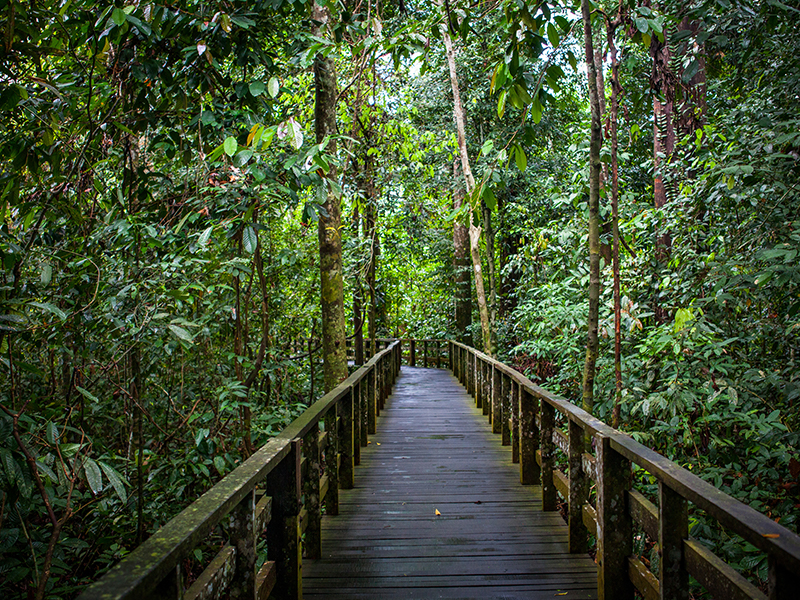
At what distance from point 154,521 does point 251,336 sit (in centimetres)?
291

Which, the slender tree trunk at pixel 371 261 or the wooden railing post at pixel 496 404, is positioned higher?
the slender tree trunk at pixel 371 261

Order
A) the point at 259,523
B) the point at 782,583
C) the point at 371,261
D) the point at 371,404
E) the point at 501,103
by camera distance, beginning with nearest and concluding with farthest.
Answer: the point at 782,583 < the point at 259,523 < the point at 501,103 < the point at 371,404 < the point at 371,261

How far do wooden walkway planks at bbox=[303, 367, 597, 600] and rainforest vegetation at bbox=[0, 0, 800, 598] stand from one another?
1.01m

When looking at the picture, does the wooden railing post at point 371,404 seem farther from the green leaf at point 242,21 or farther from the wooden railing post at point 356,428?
the green leaf at point 242,21

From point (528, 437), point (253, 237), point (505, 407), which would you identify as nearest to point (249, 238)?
point (253, 237)

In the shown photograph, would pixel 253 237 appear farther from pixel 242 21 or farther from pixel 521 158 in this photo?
pixel 521 158

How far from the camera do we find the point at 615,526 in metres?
2.43

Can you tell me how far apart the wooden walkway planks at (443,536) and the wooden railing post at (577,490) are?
8 centimetres

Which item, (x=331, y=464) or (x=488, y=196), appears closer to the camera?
(x=488, y=196)

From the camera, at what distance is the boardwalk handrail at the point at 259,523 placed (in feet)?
4.23

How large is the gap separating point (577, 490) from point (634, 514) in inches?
29.1

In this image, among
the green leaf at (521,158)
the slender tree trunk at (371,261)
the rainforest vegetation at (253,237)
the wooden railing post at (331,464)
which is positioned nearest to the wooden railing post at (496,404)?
the rainforest vegetation at (253,237)

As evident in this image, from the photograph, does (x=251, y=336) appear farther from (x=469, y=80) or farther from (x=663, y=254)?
(x=469, y=80)

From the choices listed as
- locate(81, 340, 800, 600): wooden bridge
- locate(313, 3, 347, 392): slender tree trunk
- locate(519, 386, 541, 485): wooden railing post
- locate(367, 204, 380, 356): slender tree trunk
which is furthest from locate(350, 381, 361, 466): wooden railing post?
locate(367, 204, 380, 356): slender tree trunk
